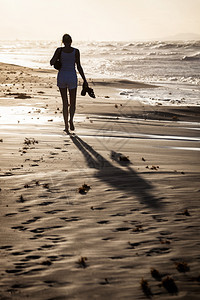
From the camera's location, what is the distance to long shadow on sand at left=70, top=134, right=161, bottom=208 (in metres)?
5.07

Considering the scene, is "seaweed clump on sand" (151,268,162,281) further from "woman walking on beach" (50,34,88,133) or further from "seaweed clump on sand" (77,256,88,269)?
"woman walking on beach" (50,34,88,133)

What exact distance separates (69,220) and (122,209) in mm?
632

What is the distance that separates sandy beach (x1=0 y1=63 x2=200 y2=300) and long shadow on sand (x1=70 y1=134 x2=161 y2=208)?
0.04 feet

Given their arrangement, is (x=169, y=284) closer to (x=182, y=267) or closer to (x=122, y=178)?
(x=182, y=267)

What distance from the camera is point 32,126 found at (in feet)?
32.7

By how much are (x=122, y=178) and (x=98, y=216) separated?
1408 millimetres

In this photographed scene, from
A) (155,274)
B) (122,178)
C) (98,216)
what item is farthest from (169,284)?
(122,178)

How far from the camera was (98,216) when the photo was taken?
4.51m

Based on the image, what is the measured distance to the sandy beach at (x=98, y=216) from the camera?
3.28 metres

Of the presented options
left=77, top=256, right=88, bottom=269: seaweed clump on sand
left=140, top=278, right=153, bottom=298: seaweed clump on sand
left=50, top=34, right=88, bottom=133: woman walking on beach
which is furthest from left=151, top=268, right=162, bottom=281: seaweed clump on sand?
left=50, top=34, right=88, bottom=133: woman walking on beach

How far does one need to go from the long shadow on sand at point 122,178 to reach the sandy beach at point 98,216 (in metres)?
0.01

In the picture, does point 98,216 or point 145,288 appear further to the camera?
point 98,216

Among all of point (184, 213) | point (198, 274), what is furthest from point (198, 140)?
point (198, 274)

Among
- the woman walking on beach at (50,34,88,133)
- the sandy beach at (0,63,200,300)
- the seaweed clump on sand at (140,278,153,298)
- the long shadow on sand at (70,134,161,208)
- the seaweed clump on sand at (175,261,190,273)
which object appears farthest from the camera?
the woman walking on beach at (50,34,88,133)
